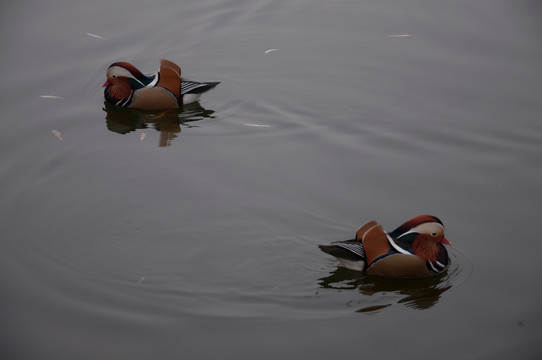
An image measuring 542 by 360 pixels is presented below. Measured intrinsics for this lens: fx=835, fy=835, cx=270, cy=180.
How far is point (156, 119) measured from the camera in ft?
36.0

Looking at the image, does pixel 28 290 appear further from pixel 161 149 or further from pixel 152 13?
pixel 152 13

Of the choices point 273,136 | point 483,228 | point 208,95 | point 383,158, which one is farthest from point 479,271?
point 208,95

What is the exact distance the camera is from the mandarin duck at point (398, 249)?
306 inches

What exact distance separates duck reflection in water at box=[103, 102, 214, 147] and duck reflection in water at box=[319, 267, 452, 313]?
3.48 m

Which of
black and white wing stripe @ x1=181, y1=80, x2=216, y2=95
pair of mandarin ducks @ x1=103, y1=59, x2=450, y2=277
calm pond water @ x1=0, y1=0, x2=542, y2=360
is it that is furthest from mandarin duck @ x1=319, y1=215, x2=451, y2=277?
black and white wing stripe @ x1=181, y1=80, x2=216, y2=95

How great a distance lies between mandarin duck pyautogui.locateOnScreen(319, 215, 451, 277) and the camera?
777 cm

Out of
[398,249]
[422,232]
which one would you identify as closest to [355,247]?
[398,249]

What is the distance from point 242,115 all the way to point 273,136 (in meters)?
0.72

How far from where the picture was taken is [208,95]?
1137 centimetres

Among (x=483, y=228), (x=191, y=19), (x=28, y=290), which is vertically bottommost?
(x=28, y=290)

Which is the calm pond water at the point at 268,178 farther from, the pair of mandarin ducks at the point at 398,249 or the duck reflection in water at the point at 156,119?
the pair of mandarin ducks at the point at 398,249

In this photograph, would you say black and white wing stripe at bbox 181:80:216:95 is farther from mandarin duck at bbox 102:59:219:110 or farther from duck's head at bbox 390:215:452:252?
duck's head at bbox 390:215:452:252

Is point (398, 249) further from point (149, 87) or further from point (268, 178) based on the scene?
point (149, 87)

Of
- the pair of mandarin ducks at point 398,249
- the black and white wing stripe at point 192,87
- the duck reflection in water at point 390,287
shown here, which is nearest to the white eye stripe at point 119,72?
the black and white wing stripe at point 192,87
